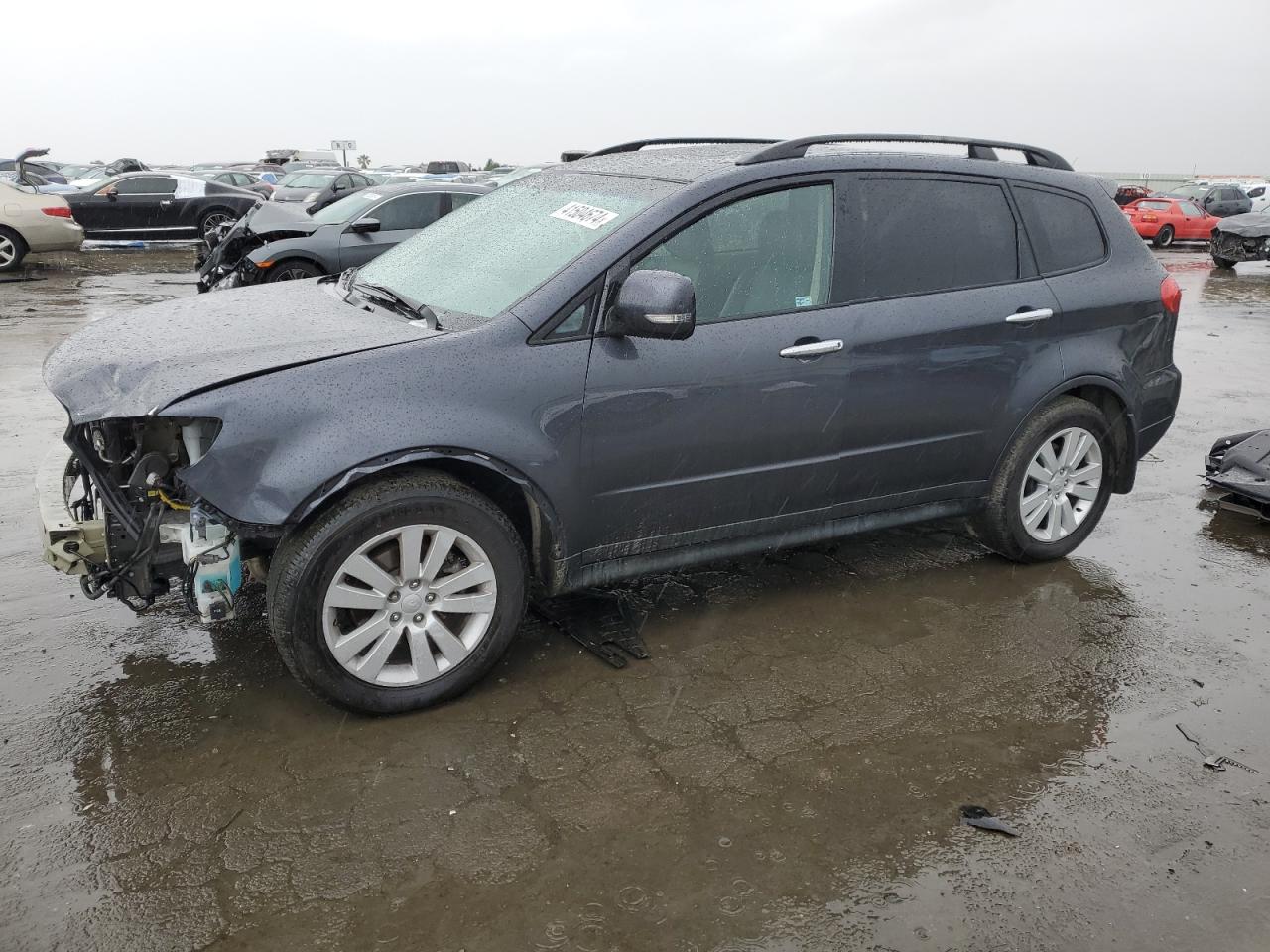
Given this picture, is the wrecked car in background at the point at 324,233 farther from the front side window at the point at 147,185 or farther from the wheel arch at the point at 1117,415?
the front side window at the point at 147,185

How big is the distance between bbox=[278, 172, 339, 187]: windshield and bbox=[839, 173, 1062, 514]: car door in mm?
21834

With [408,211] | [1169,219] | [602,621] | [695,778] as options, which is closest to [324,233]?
[408,211]

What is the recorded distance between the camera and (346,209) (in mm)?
11586

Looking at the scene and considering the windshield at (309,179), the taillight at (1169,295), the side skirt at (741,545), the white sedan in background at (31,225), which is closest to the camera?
the side skirt at (741,545)

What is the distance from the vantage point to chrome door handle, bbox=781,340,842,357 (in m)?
3.76

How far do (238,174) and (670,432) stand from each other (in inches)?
1063

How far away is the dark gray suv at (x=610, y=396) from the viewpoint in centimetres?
316

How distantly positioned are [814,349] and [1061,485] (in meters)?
1.62

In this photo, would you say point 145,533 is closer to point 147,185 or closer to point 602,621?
point 602,621

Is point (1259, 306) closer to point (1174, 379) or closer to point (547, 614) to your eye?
point (1174, 379)

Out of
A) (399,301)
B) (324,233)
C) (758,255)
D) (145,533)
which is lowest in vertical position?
(145,533)

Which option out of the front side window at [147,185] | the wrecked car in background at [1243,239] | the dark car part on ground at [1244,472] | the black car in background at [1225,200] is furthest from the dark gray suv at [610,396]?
the black car in background at [1225,200]

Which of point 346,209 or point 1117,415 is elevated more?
point 346,209

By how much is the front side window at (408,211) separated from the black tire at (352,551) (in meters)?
8.85
